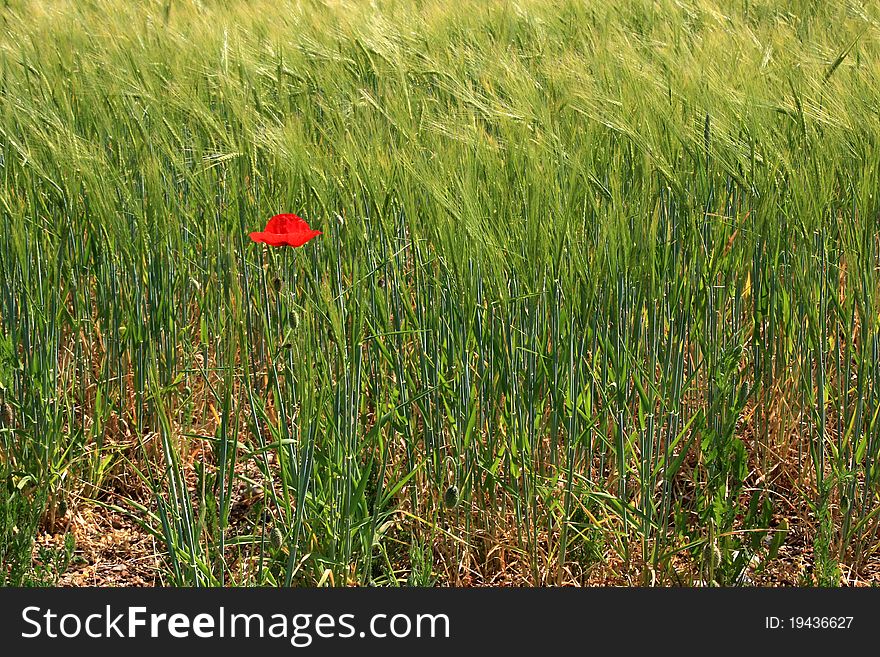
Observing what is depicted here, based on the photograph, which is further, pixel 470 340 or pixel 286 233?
pixel 470 340

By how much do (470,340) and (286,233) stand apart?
326 mm

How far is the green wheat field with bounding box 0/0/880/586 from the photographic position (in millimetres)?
1479

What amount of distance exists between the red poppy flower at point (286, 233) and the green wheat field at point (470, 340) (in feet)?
0.18

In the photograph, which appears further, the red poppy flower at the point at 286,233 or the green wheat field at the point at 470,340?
the green wheat field at the point at 470,340

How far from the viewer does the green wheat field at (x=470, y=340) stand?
4.85 ft

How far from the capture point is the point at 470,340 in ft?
5.02

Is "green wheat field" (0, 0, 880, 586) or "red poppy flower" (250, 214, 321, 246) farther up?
"red poppy flower" (250, 214, 321, 246)

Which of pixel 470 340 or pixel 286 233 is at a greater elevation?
pixel 286 233

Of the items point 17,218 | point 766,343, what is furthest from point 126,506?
point 766,343

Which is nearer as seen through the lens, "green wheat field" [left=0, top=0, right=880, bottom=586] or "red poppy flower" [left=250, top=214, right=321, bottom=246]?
"red poppy flower" [left=250, top=214, right=321, bottom=246]

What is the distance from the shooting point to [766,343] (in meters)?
1.81

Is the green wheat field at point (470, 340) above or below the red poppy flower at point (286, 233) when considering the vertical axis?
below

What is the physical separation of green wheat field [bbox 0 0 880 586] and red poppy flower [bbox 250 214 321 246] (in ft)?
0.18

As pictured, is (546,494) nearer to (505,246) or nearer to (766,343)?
Answer: (505,246)
